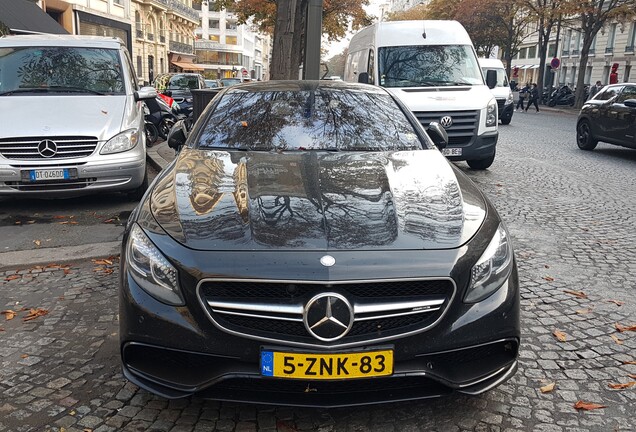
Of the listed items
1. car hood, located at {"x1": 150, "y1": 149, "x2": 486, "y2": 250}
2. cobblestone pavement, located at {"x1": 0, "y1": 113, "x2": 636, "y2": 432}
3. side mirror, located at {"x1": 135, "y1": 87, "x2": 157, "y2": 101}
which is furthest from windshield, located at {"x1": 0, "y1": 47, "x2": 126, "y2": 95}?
car hood, located at {"x1": 150, "y1": 149, "x2": 486, "y2": 250}

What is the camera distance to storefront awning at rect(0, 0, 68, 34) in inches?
856

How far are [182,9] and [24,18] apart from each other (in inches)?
1551

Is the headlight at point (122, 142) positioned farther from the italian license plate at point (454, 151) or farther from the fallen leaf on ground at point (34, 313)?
the italian license plate at point (454, 151)

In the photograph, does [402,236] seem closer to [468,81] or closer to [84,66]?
[84,66]

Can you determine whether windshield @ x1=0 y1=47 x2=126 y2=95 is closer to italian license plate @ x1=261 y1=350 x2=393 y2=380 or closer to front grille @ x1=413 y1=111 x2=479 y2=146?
front grille @ x1=413 y1=111 x2=479 y2=146

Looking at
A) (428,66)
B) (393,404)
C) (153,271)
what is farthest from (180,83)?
(393,404)

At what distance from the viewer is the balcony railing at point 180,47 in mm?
60116

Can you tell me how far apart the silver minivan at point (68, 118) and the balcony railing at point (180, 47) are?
182ft

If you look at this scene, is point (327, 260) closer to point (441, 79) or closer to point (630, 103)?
point (441, 79)

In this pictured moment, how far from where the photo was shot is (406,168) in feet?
11.4

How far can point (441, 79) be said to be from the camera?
9930 millimetres

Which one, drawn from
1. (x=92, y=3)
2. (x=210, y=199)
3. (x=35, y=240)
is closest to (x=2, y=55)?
(x=35, y=240)

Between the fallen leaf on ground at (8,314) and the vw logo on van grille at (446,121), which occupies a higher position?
the vw logo on van grille at (446,121)

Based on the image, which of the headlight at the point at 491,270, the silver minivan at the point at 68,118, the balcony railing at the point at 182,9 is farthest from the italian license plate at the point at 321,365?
the balcony railing at the point at 182,9
